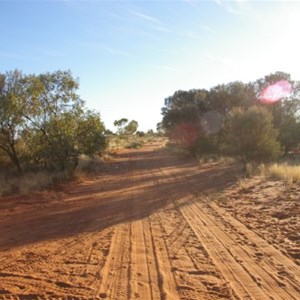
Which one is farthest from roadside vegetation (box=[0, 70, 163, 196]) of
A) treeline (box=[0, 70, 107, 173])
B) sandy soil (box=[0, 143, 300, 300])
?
sandy soil (box=[0, 143, 300, 300])

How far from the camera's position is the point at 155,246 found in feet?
27.6

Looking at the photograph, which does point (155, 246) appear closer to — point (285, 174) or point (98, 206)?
point (98, 206)

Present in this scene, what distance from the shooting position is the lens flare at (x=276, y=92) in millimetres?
39250

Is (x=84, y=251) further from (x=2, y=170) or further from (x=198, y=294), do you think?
(x=2, y=170)

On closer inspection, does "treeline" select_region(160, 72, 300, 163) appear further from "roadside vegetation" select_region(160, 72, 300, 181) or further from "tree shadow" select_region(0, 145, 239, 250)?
"tree shadow" select_region(0, 145, 239, 250)

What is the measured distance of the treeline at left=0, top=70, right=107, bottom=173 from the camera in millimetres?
21281

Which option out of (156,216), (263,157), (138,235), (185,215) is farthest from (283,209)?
(263,157)

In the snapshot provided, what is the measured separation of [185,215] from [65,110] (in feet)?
44.6

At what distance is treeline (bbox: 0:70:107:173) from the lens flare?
2167 centimetres

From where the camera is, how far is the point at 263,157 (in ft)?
80.4

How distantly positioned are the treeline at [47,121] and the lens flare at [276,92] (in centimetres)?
2167

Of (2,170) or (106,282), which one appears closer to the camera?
(106,282)

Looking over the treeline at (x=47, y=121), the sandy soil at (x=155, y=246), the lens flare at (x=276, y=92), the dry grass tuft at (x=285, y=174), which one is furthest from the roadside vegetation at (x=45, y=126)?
the lens flare at (x=276, y=92)

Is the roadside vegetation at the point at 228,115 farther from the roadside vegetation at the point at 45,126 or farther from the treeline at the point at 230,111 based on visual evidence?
the roadside vegetation at the point at 45,126
